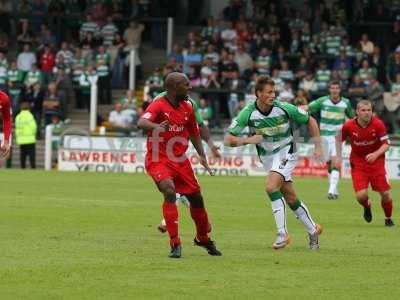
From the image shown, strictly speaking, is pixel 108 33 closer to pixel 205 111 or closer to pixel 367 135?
pixel 205 111

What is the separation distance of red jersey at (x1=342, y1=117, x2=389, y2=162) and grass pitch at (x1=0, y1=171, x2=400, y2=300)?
47.0 inches

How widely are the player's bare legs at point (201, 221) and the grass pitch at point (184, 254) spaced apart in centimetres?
15

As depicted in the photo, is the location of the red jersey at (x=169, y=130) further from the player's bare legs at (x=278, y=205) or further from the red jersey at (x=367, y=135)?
the red jersey at (x=367, y=135)

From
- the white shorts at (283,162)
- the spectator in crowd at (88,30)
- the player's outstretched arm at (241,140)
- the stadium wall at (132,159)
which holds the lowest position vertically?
the stadium wall at (132,159)

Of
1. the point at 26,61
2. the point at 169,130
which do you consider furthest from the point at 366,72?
the point at 169,130

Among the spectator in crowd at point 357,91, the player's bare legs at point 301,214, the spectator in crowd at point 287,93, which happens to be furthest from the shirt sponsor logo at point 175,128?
the spectator in crowd at point 357,91

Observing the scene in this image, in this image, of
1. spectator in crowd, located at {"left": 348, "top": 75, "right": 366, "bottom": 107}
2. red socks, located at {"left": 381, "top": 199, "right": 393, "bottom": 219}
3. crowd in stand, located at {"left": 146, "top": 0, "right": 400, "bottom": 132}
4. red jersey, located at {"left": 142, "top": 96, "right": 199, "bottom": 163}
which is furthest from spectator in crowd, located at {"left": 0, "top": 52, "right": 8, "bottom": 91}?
red jersey, located at {"left": 142, "top": 96, "right": 199, "bottom": 163}

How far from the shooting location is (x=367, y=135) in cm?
1969

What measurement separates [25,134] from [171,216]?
965 inches

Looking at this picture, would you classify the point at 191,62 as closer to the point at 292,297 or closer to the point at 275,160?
the point at 275,160

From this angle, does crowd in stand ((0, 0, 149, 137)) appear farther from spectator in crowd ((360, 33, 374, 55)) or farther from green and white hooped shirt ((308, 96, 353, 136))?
green and white hooped shirt ((308, 96, 353, 136))

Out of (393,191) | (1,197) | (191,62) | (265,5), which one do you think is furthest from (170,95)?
(265,5)

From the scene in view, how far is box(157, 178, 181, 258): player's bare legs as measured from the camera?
46.1 feet

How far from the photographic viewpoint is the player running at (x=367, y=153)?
64.3 feet
